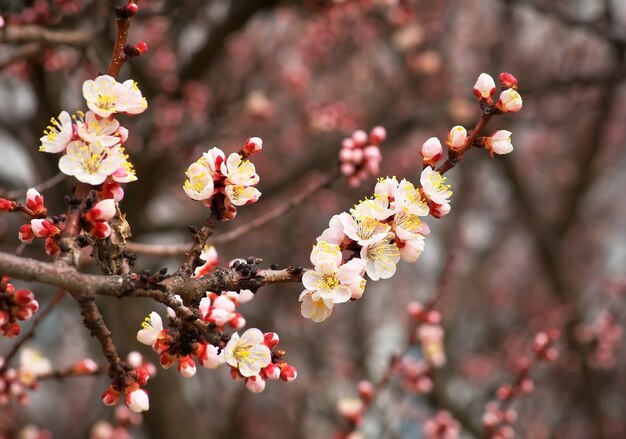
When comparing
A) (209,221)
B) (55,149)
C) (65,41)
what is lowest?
(65,41)

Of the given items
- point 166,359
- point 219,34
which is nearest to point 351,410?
point 166,359

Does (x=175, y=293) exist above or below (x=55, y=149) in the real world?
below

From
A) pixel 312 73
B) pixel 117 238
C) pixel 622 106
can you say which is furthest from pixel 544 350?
pixel 622 106

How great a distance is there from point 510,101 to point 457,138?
0.46ft

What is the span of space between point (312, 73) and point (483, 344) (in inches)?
154

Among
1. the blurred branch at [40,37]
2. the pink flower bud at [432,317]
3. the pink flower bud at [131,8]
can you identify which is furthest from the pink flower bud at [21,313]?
the pink flower bud at [432,317]

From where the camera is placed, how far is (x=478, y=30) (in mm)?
7926

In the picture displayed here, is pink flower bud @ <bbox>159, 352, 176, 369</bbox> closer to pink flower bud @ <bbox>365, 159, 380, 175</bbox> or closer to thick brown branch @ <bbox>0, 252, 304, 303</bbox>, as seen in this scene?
thick brown branch @ <bbox>0, 252, 304, 303</bbox>

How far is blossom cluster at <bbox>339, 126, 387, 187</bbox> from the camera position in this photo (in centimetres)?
224

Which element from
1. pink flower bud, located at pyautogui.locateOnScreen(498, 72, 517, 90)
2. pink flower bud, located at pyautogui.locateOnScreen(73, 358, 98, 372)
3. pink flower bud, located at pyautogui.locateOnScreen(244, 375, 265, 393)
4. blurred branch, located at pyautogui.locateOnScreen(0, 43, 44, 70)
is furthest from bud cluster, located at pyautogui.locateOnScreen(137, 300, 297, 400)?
blurred branch, located at pyautogui.locateOnScreen(0, 43, 44, 70)

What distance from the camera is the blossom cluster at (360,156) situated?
2238 mm

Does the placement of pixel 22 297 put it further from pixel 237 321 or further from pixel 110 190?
pixel 237 321

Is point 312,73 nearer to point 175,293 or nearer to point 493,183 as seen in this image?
point 493,183

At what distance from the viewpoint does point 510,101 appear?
1.35 meters
